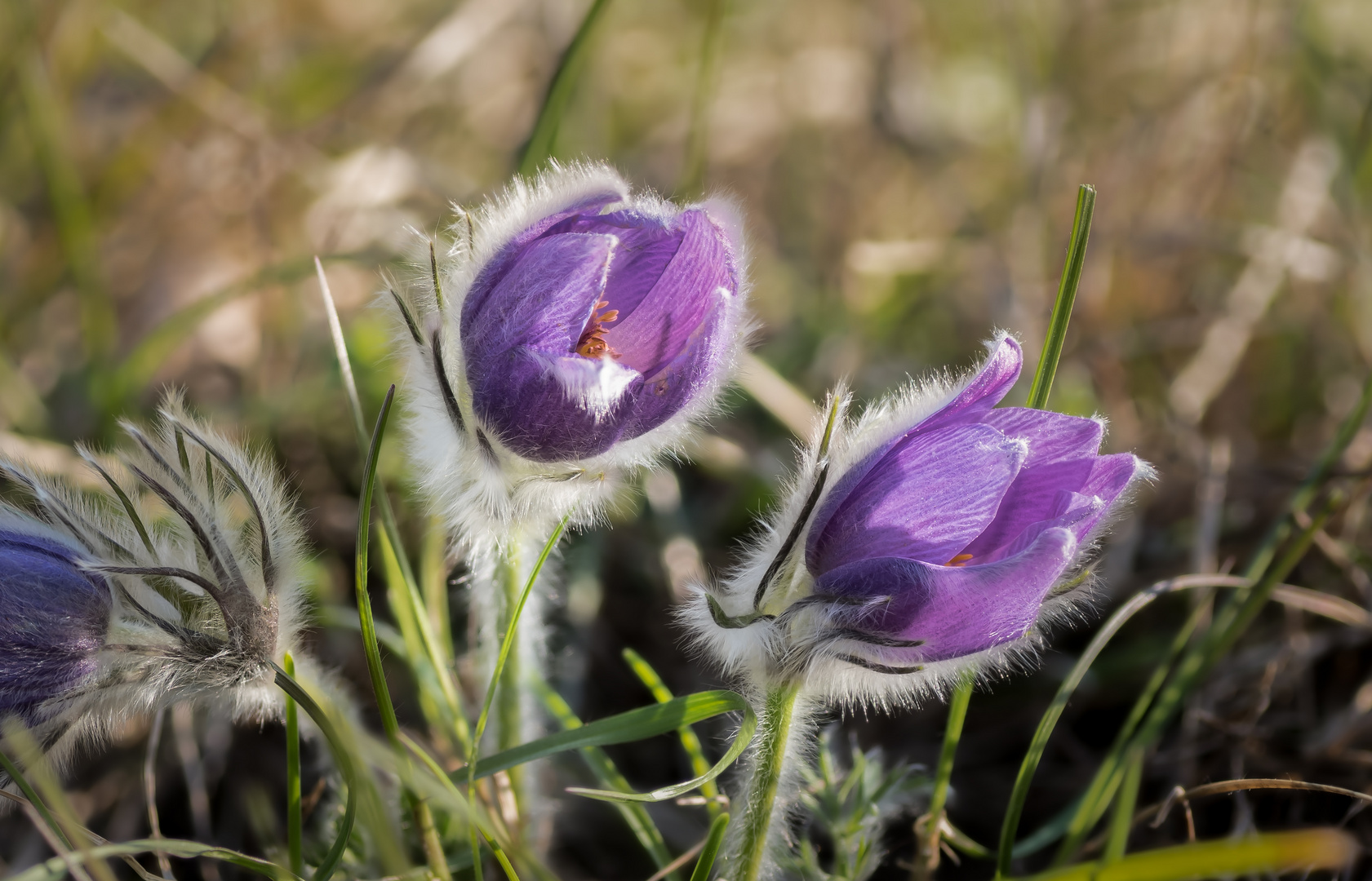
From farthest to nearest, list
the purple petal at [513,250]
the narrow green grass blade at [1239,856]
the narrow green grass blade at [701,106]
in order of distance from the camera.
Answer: the narrow green grass blade at [701,106]
the purple petal at [513,250]
the narrow green grass blade at [1239,856]

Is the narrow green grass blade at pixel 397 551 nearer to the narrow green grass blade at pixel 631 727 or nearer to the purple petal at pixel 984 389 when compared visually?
the narrow green grass blade at pixel 631 727

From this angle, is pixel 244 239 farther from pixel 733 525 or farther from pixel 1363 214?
pixel 1363 214

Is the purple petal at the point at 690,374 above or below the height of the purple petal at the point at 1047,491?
above

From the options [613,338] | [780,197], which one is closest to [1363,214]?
[780,197]

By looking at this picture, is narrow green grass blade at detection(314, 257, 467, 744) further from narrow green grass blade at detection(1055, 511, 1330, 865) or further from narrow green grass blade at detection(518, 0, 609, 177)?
narrow green grass blade at detection(1055, 511, 1330, 865)

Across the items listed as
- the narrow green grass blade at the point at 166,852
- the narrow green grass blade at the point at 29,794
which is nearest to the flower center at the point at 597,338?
the narrow green grass blade at the point at 166,852

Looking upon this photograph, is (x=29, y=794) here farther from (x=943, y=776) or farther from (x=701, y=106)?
(x=701, y=106)

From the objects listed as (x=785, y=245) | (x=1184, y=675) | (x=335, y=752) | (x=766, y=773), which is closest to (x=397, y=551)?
(x=335, y=752)
